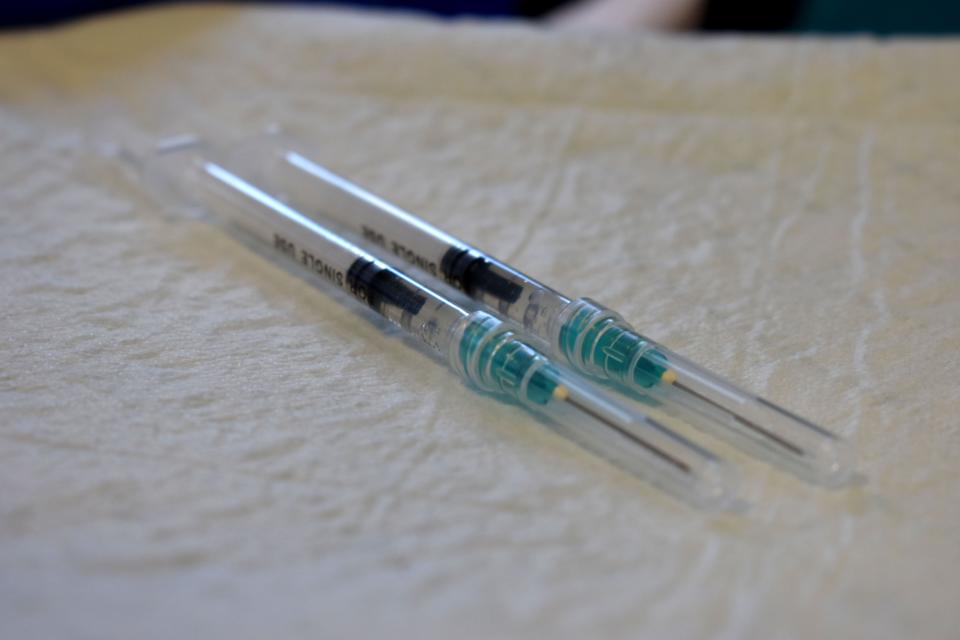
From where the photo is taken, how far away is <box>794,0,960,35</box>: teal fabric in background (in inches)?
50.1

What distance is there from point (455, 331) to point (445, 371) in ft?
0.10

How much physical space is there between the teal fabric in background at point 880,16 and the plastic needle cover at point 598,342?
2.97 ft

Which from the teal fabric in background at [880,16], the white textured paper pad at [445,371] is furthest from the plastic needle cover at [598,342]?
the teal fabric in background at [880,16]

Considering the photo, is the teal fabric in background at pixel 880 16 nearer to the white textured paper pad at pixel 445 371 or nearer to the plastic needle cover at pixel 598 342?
the white textured paper pad at pixel 445 371

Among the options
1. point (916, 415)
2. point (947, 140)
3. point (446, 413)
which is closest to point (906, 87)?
point (947, 140)

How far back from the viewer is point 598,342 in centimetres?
54

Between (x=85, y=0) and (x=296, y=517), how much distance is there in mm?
977

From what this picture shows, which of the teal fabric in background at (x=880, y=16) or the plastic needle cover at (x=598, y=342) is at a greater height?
the teal fabric in background at (x=880, y=16)

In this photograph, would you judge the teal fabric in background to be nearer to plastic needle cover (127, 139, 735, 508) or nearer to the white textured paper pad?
the white textured paper pad

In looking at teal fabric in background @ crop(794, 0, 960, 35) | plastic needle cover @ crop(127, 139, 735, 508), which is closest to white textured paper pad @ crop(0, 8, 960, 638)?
plastic needle cover @ crop(127, 139, 735, 508)

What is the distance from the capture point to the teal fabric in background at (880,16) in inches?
50.1

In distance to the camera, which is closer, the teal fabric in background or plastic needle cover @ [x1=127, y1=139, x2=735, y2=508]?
plastic needle cover @ [x1=127, y1=139, x2=735, y2=508]

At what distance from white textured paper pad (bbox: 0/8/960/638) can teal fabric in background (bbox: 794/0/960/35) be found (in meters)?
0.42

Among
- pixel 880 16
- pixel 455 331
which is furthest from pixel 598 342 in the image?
pixel 880 16
